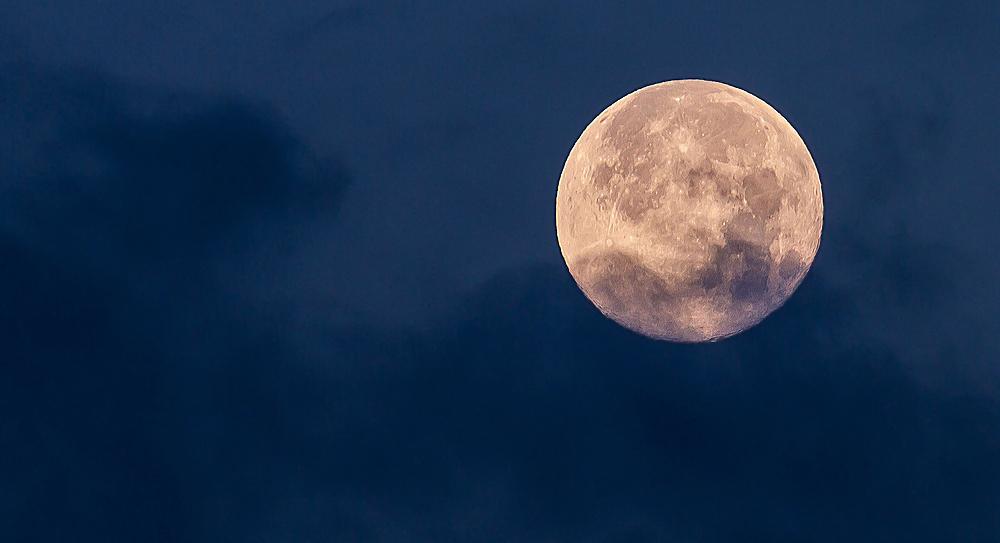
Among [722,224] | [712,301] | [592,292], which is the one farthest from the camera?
[592,292]

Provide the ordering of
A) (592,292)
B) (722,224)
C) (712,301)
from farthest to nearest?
(592,292), (712,301), (722,224)

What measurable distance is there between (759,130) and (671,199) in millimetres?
3333

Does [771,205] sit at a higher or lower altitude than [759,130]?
lower

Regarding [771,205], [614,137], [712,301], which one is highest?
[614,137]

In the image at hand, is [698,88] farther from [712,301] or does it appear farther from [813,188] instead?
[712,301]

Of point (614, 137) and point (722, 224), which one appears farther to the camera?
point (614, 137)

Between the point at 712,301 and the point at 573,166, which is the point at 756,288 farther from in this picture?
the point at 573,166

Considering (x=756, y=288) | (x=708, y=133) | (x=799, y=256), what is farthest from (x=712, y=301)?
(x=708, y=133)

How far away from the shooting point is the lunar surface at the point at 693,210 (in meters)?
22.0

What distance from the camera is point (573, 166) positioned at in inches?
992

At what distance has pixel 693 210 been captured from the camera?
21.9 meters

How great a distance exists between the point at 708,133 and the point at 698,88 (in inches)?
75.8

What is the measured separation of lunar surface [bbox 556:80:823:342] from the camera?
865 inches

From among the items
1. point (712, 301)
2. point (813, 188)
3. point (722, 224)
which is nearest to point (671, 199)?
point (722, 224)
